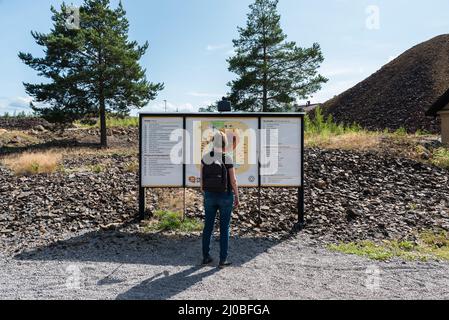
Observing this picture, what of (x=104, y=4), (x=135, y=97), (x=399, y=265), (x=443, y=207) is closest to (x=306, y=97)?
(x=135, y=97)

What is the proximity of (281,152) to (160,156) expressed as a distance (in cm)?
267

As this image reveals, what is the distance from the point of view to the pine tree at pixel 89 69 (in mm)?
25344

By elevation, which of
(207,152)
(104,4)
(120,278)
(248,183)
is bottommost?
(120,278)

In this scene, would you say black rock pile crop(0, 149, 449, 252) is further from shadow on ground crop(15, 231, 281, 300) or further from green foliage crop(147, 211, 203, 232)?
shadow on ground crop(15, 231, 281, 300)

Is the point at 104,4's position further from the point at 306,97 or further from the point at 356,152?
the point at 356,152

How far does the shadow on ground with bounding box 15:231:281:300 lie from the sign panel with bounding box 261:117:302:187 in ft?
5.13

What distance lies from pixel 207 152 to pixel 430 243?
4881 mm

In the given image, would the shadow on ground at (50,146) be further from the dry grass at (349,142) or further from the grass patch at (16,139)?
the dry grass at (349,142)

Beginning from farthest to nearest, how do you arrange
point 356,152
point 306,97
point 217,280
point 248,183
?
point 306,97
point 356,152
point 248,183
point 217,280

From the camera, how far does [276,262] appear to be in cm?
711

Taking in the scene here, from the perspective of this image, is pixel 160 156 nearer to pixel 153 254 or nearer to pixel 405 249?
pixel 153 254

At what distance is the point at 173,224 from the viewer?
9.26m

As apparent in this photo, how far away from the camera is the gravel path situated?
5613 mm

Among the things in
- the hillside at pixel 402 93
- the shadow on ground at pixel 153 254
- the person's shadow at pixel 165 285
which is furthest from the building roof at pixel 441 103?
the person's shadow at pixel 165 285
